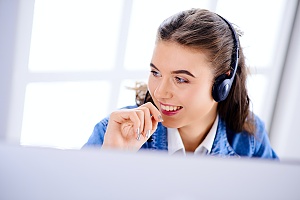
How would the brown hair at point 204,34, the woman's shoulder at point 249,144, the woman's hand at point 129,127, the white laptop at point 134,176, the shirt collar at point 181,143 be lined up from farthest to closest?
the woman's shoulder at point 249,144 < the shirt collar at point 181,143 < the brown hair at point 204,34 < the woman's hand at point 129,127 < the white laptop at point 134,176

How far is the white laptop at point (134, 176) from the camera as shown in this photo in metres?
0.39

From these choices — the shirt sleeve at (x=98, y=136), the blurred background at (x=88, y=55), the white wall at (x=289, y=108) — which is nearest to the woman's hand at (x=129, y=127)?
the shirt sleeve at (x=98, y=136)

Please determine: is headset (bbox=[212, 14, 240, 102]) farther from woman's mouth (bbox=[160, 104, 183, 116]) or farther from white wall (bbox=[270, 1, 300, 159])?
white wall (bbox=[270, 1, 300, 159])

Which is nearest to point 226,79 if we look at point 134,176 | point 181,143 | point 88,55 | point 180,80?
point 180,80

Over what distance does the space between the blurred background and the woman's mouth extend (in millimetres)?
279

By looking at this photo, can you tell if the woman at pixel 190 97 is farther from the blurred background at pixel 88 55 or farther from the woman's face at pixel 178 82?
the blurred background at pixel 88 55

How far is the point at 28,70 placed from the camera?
120 cm

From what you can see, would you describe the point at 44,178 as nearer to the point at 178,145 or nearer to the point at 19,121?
the point at 178,145

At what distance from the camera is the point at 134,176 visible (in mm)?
405

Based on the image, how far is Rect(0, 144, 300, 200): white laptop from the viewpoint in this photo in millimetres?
394

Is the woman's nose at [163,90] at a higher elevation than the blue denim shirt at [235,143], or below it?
higher

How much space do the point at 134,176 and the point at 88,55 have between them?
101cm

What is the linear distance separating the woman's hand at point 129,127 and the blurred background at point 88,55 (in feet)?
1.33

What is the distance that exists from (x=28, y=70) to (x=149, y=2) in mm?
479
